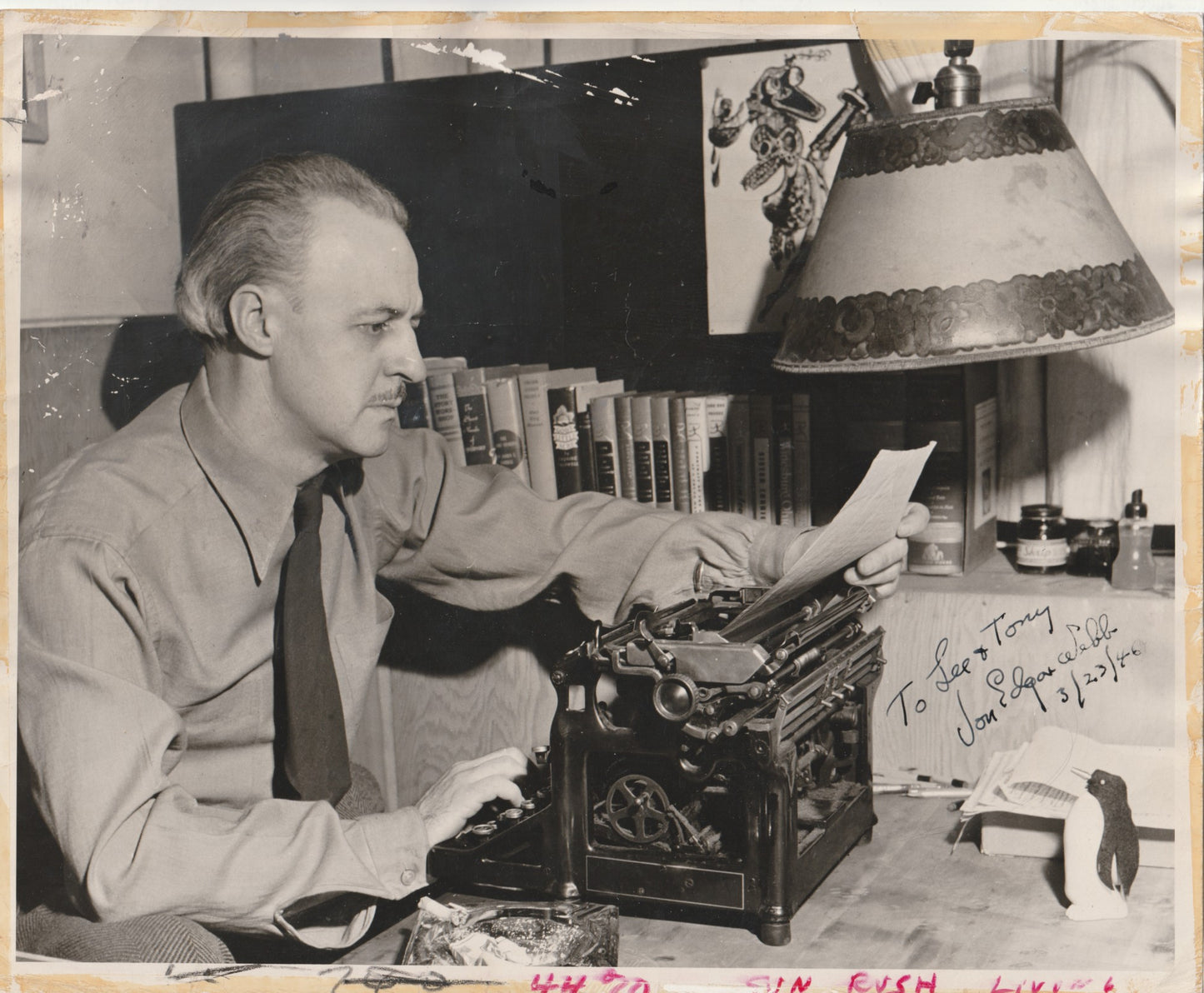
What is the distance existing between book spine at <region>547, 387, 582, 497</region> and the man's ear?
56 cm

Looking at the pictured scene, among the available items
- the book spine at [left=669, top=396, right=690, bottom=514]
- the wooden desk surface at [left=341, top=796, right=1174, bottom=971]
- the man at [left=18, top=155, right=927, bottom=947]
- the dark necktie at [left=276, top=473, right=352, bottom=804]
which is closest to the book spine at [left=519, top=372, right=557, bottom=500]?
the man at [left=18, top=155, right=927, bottom=947]

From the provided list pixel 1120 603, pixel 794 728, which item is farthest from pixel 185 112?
pixel 1120 603

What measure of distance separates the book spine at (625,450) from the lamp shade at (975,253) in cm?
50

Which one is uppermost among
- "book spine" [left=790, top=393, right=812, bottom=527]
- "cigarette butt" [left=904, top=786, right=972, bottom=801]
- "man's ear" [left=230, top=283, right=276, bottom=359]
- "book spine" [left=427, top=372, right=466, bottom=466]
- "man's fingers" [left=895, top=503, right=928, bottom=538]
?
"man's ear" [left=230, top=283, right=276, bottom=359]

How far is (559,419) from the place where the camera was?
6.72 ft

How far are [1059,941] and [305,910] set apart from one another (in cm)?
87

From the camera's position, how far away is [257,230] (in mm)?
1603

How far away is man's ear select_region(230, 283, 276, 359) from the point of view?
161 centimetres

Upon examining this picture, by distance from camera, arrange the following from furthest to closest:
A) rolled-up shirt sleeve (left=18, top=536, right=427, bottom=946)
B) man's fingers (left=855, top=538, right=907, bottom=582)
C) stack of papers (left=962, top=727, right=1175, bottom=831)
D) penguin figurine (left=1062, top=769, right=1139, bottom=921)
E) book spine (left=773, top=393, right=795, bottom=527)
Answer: book spine (left=773, top=393, right=795, bottom=527) < man's fingers (left=855, top=538, right=907, bottom=582) < stack of papers (left=962, top=727, right=1175, bottom=831) < penguin figurine (left=1062, top=769, right=1139, bottom=921) < rolled-up shirt sleeve (left=18, top=536, right=427, bottom=946)

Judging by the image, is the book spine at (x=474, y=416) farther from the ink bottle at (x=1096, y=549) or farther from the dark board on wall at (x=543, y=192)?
the ink bottle at (x=1096, y=549)

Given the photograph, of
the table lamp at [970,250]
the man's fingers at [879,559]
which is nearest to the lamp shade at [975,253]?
the table lamp at [970,250]

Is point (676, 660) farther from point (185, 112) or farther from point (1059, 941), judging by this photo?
point (185, 112)

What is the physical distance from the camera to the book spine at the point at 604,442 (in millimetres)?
2033

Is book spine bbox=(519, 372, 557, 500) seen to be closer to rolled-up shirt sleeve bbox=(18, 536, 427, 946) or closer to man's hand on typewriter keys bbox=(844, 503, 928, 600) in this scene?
man's hand on typewriter keys bbox=(844, 503, 928, 600)
